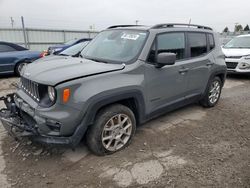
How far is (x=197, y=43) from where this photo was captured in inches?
188

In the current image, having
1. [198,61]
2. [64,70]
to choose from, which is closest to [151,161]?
[64,70]

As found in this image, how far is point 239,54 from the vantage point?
8672 millimetres

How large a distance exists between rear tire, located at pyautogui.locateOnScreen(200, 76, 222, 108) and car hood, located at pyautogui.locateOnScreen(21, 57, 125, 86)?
2.59 metres

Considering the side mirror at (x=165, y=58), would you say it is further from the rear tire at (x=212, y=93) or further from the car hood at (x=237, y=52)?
the car hood at (x=237, y=52)

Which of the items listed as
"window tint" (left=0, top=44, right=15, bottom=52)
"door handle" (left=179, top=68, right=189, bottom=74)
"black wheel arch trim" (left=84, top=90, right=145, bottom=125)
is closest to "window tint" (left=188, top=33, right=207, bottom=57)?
"door handle" (left=179, top=68, right=189, bottom=74)

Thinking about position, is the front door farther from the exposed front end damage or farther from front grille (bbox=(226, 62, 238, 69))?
front grille (bbox=(226, 62, 238, 69))

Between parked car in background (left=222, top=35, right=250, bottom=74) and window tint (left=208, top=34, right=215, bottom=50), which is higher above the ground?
window tint (left=208, top=34, right=215, bottom=50)

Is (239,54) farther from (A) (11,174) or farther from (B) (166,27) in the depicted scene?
(A) (11,174)

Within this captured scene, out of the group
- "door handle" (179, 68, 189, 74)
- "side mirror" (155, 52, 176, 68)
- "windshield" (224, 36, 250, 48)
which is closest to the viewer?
"side mirror" (155, 52, 176, 68)

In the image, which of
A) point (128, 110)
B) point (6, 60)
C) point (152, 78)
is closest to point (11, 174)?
point (128, 110)

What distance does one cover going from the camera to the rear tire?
527cm

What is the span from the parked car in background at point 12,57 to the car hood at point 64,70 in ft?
18.6

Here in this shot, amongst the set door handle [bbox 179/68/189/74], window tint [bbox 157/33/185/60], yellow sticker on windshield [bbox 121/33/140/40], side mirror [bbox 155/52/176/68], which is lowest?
door handle [bbox 179/68/189/74]

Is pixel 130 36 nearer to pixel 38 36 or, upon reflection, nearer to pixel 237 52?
pixel 237 52
